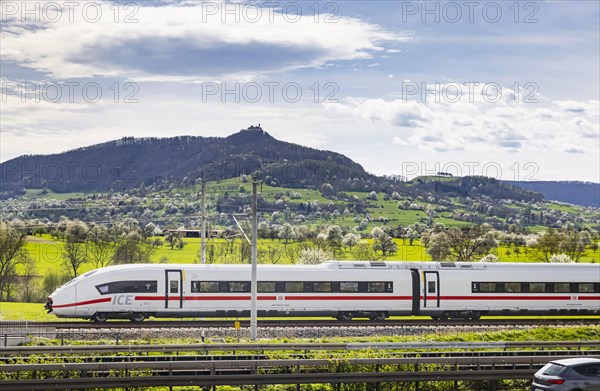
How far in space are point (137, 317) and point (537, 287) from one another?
79.6 ft

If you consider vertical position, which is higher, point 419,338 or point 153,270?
point 153,270

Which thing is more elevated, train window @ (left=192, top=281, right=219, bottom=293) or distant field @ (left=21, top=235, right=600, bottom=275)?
train window @ (left=192, top=281, right=219, bottom=293)

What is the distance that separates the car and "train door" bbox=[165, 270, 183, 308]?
22.8 metres

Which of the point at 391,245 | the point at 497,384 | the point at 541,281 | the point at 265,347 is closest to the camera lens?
the point at 497,384

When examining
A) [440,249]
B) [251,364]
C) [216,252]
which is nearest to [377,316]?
[251,364]

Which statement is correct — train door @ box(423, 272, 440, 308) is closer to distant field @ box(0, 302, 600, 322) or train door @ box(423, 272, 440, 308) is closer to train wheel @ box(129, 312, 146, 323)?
distant field @ box(0, 302, 600, 322)

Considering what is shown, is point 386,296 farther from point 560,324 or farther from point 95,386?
point 95,386

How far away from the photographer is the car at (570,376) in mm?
19875

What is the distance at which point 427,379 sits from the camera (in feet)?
73.8

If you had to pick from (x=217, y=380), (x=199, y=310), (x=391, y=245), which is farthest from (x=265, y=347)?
(x=391, y=245)

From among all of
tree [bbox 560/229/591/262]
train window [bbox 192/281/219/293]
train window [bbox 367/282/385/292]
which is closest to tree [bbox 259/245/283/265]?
tree [bbox 560/229/591/262]

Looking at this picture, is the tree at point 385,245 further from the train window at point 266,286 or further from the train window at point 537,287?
the train window at point 266,286

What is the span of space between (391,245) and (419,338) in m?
76.8

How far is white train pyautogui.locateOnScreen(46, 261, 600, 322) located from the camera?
38344 mm
